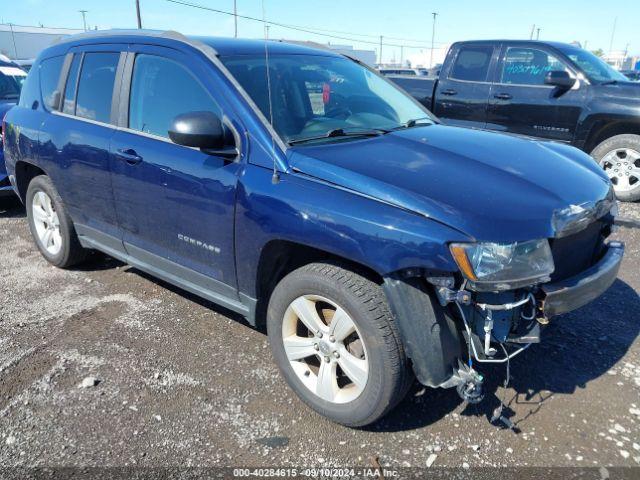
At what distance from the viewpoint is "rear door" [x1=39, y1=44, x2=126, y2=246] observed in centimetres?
365

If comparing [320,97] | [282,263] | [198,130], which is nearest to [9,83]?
[320,97]

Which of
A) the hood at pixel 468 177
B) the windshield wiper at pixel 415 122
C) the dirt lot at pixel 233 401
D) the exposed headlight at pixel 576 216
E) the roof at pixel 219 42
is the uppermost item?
the roof at pixel 219 42

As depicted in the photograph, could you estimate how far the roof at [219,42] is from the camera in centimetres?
320

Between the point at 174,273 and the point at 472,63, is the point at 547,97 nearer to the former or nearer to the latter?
the point at 472,63

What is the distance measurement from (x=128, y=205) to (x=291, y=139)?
1.38 metres

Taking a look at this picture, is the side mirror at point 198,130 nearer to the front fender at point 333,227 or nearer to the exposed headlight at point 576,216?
the front fender at point 333,227

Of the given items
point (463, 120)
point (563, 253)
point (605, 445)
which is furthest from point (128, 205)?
point (463, 120)

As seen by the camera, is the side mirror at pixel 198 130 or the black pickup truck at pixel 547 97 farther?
the black pickup truck at pixel 547 97

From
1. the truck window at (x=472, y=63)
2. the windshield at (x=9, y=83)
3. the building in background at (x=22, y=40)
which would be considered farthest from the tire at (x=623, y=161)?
the building in background at (x=22, y=40)

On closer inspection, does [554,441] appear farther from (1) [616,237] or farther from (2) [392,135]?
(1) [616,237]

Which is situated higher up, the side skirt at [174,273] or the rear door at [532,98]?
the rear door at [532,98]

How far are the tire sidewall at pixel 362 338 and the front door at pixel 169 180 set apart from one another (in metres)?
0.40

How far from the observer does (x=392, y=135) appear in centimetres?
311

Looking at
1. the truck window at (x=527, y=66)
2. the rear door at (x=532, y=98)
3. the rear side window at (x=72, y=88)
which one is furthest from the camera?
the truck window at (x=527, y=66)
